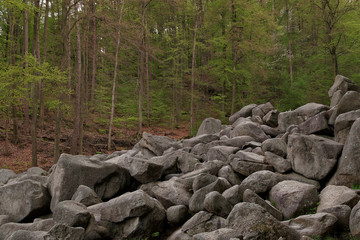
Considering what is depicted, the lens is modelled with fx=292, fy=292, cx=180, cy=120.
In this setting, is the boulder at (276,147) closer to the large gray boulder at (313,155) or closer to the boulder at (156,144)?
the large gray boulder at (313,155)

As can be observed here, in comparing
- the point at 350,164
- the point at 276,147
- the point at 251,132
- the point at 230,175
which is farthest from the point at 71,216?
the point at 251,132

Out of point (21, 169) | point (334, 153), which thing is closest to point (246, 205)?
point (334, 153)

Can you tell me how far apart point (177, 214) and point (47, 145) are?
13787 mm

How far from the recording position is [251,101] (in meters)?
25.0

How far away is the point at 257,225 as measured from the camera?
606cm

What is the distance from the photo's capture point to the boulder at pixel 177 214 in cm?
855

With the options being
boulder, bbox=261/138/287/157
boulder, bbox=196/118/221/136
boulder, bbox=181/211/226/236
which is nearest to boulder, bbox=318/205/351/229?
boulder, bbox=181/211/226/236

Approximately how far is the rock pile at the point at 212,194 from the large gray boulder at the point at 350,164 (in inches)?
1.0

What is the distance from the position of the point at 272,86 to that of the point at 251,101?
8.91 ft

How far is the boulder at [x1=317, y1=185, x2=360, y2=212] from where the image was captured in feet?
22.8

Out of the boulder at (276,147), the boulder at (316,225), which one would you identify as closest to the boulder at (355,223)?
the boulder at (316,225)

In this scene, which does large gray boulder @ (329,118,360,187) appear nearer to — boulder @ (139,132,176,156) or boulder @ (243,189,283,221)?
boulder @ (243,189,283,221)

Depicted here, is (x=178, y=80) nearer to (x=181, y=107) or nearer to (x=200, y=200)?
(x=181, y=107)

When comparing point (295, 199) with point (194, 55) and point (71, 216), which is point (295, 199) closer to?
point (71, 216)
